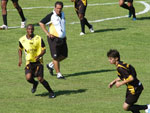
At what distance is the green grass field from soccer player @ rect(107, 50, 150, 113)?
34.6 inches

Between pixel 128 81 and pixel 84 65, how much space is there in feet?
23.1

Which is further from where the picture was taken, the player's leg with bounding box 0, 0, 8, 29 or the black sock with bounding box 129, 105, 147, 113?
the player's leg with bounding box 0, 0, 8, 29

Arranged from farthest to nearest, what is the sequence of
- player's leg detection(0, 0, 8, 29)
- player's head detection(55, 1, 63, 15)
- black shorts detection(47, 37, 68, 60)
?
player's leg detection(0, 0, 8, 29) → black shorts detection(47, 37, 68, 60) → player's head detection(55, 1, 63, 15)

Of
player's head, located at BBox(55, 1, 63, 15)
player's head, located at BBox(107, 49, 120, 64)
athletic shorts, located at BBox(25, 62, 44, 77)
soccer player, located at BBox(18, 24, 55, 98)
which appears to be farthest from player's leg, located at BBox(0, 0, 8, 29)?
player's head, located at BBox(107, 49, 120, 64)

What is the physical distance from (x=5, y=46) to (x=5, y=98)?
7.40 meters

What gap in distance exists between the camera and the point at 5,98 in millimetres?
15242

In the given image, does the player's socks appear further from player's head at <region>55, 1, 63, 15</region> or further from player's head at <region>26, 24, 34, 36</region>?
player's head at <region>55, 1, 63, 15</region>

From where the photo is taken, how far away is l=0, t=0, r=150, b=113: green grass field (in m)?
14.5

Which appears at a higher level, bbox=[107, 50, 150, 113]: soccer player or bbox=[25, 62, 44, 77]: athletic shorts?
bbox=[107, 50, 150, 113]: soccer player

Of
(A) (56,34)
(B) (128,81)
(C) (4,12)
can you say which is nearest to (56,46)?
(A) (56,34)

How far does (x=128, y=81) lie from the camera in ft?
41.1

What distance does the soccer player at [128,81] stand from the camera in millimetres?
12523

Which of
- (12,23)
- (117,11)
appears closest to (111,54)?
(12,23)

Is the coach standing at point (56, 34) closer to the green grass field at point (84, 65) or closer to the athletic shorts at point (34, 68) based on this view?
the green grass field at point (84, 65)
